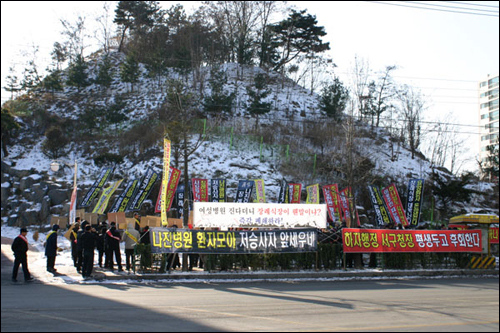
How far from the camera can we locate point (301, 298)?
36.5 ft

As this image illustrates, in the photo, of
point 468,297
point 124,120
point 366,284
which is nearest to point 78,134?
point 124,120

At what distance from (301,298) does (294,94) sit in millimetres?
45202

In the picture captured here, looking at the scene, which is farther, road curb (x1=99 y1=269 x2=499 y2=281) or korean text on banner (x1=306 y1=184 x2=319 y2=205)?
korean text on banner (x1=306 y1=184 x2=319 y2=205)

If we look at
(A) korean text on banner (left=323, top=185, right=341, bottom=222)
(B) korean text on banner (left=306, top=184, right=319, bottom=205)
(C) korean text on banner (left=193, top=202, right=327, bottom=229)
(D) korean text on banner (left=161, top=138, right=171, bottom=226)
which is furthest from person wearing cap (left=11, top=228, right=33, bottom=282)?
(A) korean text on banner (left=323, top=185, right=341, bottom=222)

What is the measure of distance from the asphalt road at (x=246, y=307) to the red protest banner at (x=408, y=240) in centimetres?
335

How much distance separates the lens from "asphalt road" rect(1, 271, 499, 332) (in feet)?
26.0

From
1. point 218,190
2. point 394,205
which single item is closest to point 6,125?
point 218,190

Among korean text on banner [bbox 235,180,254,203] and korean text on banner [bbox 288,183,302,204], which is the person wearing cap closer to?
korean text on banner [bbox 235,180,254,203]

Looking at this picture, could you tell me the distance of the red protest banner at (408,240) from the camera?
17.1m

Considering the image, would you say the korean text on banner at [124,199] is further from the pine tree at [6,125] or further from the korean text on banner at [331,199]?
the pine tree at [6,125]

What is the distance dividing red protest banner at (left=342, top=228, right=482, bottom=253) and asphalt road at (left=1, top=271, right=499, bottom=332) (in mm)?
3346

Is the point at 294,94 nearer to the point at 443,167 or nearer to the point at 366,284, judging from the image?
the point at 443,167

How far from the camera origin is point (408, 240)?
17641mm

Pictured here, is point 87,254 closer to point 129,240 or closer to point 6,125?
point 129,240
